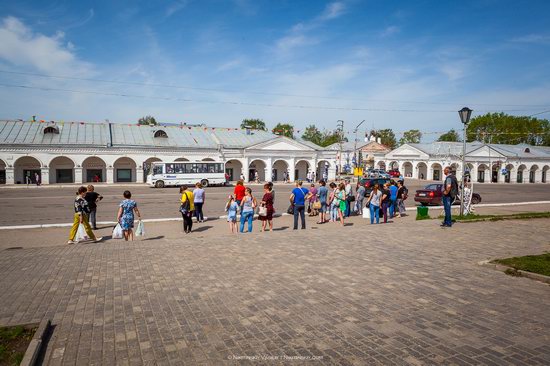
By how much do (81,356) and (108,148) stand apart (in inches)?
1647

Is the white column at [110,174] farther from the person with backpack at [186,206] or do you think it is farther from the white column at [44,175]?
the person with backpack at [186,206]

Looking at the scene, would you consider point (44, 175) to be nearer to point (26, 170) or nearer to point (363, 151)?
point (26, 170)

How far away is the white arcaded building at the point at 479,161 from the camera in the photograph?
2370 inches

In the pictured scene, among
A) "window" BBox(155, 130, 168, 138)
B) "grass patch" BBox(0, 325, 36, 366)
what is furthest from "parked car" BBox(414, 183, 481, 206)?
"window" BBox(155, 130, 168, 138)

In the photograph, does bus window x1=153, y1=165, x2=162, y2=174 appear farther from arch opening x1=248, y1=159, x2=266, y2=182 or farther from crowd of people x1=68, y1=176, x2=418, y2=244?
crowd of people x1=68, y1=176, x2=418, y2=244

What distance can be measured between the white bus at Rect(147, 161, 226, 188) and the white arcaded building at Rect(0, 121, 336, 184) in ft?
19.5

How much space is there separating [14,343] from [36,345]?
47 cm

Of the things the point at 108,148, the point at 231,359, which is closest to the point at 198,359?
the point at 231,359

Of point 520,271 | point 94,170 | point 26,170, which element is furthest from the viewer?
point 94,170

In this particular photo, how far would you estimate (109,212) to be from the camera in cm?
1769

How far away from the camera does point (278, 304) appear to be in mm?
5309

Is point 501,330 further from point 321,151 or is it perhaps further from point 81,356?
point 321,151

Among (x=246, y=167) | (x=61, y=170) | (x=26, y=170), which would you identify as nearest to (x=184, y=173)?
(x=246, y=167)

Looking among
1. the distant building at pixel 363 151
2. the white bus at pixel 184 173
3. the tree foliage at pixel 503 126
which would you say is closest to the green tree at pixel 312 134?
the distant building at pixel 363 151
